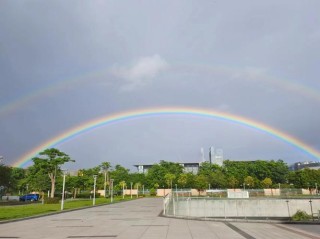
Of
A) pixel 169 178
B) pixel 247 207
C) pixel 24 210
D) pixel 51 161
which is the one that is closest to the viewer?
pixel 24 210

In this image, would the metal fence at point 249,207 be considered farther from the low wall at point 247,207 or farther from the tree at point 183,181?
the tree at point 183,181

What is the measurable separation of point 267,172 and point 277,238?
114512 mm

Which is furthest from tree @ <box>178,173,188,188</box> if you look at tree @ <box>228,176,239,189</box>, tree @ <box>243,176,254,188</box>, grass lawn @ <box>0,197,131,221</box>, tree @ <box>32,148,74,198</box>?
grass lawn @ <box>0,197,131,221</box>

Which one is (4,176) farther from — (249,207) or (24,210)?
(249,207)

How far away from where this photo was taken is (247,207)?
46719 millimetres

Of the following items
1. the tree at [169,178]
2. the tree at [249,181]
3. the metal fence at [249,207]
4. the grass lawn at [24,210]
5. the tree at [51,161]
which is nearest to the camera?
the grass lawn at [24,210]

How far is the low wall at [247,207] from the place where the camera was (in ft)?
148

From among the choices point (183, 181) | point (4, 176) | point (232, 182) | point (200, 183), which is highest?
point (4, 176)

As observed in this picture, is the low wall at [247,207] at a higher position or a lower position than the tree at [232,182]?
lower

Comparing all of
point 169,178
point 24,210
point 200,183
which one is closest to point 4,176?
point 24,210

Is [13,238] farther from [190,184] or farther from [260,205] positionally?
[190,184]

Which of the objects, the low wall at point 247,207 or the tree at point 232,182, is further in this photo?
the tree at point 232,182

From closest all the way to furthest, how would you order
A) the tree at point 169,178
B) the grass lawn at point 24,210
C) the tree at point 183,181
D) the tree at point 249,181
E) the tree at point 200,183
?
1. the grass lawn at point 24,210
2. the tree at point 200,183
3. the tree at point 183,181
4. the tree at point 249,181
5. the tree at point 169,178

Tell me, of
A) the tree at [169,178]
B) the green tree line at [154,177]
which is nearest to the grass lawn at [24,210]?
the green tree line at [154,177]
